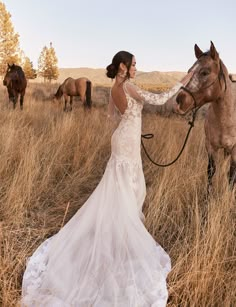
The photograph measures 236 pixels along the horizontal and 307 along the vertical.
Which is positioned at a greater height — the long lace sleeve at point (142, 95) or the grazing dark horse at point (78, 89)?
the grazing dark horse at point (78, 89)

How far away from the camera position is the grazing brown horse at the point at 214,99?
3256 mm

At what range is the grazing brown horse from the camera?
10.7ft

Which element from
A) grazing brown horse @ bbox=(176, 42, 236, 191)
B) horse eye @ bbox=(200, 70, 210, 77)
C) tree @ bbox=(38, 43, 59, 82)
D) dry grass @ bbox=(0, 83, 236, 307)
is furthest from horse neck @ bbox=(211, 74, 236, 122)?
tree @ bbox=(38, 43, 59, 82)

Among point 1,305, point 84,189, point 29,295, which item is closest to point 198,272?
point 29,295

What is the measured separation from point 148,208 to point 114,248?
34.1 inches

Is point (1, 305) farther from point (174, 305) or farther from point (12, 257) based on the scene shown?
point (174, 305)

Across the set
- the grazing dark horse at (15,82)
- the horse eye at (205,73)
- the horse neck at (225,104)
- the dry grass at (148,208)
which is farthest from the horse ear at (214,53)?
the grazing dark horse at (15,82)

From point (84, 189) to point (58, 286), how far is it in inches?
83.6

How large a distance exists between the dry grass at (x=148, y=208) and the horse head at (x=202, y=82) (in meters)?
0.94

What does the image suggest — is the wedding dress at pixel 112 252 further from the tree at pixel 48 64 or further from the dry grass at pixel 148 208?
the tree at pixel 48 64

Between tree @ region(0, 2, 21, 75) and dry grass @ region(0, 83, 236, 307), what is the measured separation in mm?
26862

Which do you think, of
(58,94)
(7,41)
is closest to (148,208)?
(58,94)

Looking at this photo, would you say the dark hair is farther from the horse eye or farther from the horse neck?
the horse neck

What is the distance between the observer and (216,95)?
350 cm
